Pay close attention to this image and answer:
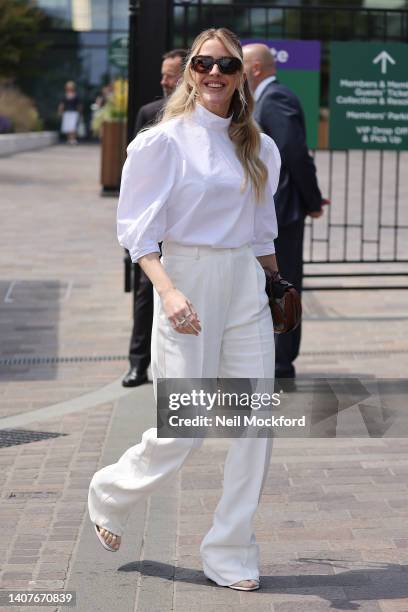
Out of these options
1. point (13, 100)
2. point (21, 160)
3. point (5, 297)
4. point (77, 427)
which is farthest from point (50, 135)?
point (77, 427)

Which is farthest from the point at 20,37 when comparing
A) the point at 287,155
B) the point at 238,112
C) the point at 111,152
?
the point at 238,112

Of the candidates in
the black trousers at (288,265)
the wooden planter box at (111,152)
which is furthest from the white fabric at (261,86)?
the wooden planter box at (111,152)

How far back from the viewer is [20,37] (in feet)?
128

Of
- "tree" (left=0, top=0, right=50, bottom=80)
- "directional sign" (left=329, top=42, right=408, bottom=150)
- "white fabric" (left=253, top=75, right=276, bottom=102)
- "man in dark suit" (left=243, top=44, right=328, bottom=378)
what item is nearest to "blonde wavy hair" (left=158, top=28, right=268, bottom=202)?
"man in dark suit" (left=243, top=44, right=328, bottom=378)

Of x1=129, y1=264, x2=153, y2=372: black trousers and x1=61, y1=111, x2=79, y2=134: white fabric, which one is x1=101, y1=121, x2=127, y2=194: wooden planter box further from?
x1=61, y1=111, x2=79, y2=134: white fabric

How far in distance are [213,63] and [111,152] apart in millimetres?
15327

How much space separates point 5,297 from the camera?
10.5 meters

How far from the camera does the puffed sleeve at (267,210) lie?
429 centimetres

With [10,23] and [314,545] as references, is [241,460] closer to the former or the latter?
[314,545]

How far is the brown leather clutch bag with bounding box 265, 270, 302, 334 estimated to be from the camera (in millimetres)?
4309

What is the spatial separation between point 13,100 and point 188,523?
100.0ft

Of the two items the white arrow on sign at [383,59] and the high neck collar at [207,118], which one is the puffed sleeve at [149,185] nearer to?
the high neck collar at [207,118]

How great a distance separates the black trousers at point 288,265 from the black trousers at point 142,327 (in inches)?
30.7

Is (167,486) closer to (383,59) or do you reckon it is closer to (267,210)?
(267,210)
